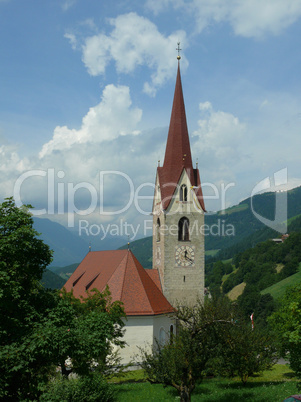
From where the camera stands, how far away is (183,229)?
34062mm

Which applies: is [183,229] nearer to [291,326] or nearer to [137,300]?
[137,300]

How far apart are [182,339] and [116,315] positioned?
546cm

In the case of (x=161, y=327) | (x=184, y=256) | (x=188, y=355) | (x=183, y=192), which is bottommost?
(x=161, y=327)

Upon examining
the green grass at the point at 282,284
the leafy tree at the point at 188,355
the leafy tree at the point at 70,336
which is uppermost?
the leafy tree at the point at 70,336

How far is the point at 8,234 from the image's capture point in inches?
498

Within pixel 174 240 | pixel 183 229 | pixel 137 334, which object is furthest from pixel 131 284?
pixel 183 229

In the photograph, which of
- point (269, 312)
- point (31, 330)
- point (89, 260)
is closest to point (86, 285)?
point (89, 260)

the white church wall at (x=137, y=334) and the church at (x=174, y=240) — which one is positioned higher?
the church at (x=174, y=240)

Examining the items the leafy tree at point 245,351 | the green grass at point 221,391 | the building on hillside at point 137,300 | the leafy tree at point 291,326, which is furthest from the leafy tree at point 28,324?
the building on hillside at point 137,300

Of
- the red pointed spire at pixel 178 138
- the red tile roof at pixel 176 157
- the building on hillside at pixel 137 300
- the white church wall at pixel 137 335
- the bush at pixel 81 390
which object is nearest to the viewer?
the bush at pixel 81 390

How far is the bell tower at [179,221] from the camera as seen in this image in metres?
33.1

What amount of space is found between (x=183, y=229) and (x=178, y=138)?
7805mm

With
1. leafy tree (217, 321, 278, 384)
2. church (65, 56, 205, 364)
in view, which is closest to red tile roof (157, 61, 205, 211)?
church (65, 56, 205, 364)

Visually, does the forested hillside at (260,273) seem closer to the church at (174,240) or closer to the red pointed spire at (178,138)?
the church at (174,240)
